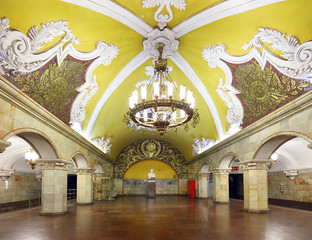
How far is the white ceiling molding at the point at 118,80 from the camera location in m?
9.45

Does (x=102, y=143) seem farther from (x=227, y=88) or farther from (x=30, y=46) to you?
(x=30, y=46)

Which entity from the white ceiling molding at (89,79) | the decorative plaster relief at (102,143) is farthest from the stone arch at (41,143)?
the decorative plaster relief at (102,143)

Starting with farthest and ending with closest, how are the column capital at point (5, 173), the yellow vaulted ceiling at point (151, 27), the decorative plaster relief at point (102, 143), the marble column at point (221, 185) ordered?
the decorative plaster relief at point (102, 143) < the marble column at point (221, 185) < the column capital at point (5, 173) < the yellow vaulted ceiling at point (151, 27)

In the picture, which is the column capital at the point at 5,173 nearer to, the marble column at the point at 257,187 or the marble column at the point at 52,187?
the marble column at the point at 52,187

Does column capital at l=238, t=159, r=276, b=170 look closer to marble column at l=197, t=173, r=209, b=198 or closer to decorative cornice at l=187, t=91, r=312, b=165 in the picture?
decorative cornice at l=187, t=91, r=312, b=165

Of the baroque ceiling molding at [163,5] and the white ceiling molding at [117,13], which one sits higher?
the baroque ceiling molding at [163,5]

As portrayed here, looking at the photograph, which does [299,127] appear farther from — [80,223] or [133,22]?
[80,223]

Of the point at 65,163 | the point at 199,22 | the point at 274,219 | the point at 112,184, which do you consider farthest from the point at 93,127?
the point at 112,184

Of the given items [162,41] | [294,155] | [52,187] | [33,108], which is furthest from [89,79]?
[294,155]

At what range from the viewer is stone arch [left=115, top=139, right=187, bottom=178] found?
23.0m

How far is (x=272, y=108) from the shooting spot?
26.9 feet

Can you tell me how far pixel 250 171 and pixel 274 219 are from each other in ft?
6.69


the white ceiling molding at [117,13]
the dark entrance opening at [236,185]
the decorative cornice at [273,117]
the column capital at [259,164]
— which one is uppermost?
the white ceiling molding at [117,13]

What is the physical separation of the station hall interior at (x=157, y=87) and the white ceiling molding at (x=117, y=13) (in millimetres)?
27
